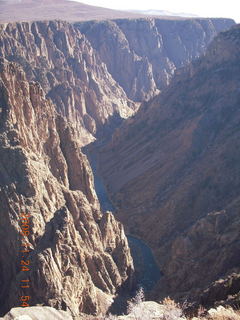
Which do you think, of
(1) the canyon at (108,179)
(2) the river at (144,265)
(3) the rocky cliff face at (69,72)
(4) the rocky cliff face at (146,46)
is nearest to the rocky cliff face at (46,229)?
(1) the canyon at (108,179)

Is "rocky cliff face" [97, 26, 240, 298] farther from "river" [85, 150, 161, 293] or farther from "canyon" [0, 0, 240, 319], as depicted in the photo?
"river" [85, 150, 161, 293]

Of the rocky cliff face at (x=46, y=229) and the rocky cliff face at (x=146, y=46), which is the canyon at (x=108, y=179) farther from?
the rocky cliff face at (x=146, y=46)

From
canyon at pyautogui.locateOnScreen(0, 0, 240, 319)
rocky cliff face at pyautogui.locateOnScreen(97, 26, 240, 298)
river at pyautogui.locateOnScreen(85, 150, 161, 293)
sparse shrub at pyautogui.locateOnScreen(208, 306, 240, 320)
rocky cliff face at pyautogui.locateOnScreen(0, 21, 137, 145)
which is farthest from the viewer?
rocky cliff face at pyautogui.locateOnScreen(0, 21, 137, 145)

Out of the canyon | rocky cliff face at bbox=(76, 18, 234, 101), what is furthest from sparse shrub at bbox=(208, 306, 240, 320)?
rocky cliff face at bbox=(76, 18, 234, 101)

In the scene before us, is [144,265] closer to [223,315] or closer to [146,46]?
[223,315]

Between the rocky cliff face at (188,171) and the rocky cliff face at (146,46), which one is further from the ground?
the rocky cliff face at (146,46)

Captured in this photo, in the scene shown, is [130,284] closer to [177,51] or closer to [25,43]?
[25,43]

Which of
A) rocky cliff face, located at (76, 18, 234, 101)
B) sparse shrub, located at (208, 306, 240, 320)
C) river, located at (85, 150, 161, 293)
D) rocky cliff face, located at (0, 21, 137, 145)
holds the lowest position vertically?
sparse shrub, located at (208, 306, 240, 320)
